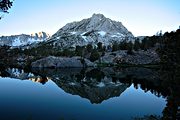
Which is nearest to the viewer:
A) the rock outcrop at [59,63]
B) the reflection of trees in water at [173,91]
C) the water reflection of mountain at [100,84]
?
the reflection of trees in water at [173,91]

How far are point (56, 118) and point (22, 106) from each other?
440 inches

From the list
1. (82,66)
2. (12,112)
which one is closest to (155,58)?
(82,66)

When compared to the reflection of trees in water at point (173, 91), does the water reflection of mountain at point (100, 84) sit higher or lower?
lower

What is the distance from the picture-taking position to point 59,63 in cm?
17700

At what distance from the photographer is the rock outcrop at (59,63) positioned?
571 feet

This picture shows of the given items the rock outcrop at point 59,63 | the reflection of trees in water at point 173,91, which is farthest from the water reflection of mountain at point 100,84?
the rock outcrop at point 59,63

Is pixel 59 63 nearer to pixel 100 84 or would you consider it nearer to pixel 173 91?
pixel 100 84

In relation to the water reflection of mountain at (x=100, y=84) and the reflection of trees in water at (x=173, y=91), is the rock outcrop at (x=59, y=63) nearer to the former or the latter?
the water reflection of mountain at (x=100, y=84)

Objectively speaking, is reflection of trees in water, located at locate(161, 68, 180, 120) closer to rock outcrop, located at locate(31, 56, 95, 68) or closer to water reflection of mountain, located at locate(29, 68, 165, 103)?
water reflection of mountain, located at locate(29, 68, 165, 103)

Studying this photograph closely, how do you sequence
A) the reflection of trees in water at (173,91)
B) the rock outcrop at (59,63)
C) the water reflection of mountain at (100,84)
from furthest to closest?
the rock outcrop at (59,63)
the water reflection of mountain at (100,84)
the reflection of trees in water at (173,91)

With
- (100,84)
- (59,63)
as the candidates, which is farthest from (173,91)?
(59,63)

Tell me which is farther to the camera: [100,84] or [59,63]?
[59,63]

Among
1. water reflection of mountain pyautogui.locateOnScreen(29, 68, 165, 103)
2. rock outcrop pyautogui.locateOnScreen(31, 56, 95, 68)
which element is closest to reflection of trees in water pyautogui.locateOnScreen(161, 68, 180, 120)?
water reflection of mountain pyautogui.locateOnScreen(29, 68, 165, 103)

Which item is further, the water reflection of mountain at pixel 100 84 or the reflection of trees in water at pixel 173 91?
the water reflection of mountain at pixel 100 84
